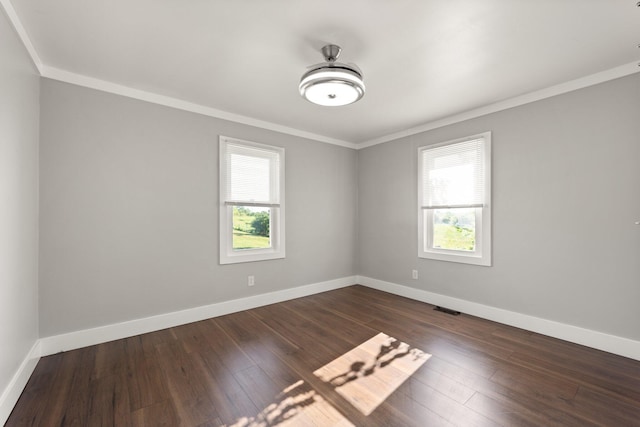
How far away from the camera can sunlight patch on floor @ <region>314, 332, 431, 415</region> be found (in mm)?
1933

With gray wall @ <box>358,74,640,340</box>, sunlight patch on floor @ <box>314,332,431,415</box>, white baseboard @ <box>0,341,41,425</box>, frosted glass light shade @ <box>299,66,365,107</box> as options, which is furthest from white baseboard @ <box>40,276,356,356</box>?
frosted glass light shade @ <box>299,66,365,107</box>

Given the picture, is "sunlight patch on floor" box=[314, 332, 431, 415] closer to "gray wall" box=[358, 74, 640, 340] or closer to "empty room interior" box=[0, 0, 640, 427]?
"empty room interior" box=[0, 0, 640, 427]

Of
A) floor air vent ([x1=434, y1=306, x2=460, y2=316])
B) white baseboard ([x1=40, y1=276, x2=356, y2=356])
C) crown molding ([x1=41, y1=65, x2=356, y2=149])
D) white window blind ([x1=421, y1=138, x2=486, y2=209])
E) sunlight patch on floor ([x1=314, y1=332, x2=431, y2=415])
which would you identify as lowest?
sunlight patch on floor ([x1=314, y1=332, x2=431, y2=415])

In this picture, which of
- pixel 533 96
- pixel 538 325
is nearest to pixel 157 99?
pixel 533 96

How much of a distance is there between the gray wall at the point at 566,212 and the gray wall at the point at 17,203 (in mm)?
4197

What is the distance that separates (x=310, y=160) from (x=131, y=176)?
244 cm

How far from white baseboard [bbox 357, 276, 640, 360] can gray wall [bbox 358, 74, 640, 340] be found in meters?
0.06

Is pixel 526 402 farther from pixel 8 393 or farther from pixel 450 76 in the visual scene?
pixel 8 393

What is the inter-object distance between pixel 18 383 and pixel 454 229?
14.4ft

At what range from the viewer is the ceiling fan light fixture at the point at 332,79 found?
2.14m

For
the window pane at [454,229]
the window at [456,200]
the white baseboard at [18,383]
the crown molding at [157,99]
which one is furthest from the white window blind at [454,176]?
the white baseboard at [18,383]

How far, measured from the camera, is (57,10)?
1.83 meters

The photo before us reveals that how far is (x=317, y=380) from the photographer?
6.94ft

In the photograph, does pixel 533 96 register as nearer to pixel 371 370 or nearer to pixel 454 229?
pixel 454 229
